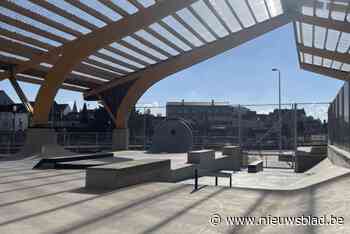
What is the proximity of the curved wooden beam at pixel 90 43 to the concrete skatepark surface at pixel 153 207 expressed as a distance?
46.7 ft

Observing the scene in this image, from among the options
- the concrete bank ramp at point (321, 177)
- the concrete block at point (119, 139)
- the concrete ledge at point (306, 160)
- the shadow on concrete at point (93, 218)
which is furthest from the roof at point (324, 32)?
the concrete block at point (119, 139)

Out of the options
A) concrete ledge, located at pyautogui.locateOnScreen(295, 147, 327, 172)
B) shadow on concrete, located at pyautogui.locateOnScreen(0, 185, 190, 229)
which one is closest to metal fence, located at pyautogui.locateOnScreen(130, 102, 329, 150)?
concrete ledge, located at pyautogui.locateOnScreen(295, 147, 327, 172)

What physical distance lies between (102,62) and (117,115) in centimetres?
846

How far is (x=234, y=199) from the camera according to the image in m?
9.41

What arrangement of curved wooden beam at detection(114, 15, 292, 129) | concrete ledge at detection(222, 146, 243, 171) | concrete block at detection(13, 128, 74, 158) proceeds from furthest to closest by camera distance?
curved wooden beam at detection(114, 15, 292, 129) → concrete ledge at detection(222, 146, 243, 171) → concrete block at detection(13, 128, 74, 158)

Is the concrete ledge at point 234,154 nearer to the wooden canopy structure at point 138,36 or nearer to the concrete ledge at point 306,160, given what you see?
the concrete ledge at point 306,160

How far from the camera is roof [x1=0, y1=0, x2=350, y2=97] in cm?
2188

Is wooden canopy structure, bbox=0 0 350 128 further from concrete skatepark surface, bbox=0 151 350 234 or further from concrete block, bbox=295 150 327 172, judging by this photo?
concrete skatepark surface, bbox=0 151 350 234

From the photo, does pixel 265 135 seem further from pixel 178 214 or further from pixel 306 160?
pixel 178 214

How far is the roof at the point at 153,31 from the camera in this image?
21.9 m

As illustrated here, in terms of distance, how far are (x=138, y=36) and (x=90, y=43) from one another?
3.72 m

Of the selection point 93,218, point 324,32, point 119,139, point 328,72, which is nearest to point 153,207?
point 93,218

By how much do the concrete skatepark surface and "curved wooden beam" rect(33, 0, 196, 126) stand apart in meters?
14.2

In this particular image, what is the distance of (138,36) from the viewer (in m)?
27.5
